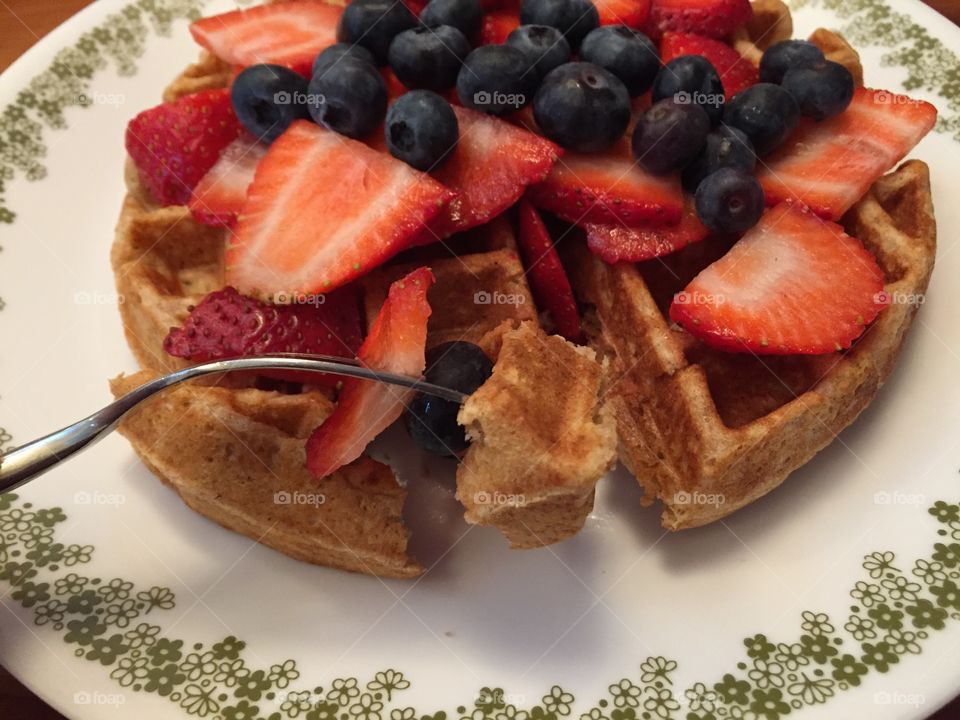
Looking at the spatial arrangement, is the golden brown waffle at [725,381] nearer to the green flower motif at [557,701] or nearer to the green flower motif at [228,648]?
the green flower motif at [557,701]

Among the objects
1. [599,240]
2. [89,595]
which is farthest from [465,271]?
[89,595]

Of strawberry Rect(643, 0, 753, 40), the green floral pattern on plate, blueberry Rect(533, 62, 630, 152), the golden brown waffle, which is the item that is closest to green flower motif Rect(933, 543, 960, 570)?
the green floral pattern on plate

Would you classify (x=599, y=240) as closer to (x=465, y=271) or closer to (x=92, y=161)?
(x=465, y=271)

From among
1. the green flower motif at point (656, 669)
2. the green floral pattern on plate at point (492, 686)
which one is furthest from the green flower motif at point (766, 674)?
the green flower motif at point (656, 669)

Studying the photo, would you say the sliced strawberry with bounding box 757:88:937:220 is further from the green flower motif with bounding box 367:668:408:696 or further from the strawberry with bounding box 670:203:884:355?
the green flower motif with bounding box 367:668:408:696

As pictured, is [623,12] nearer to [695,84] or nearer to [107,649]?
[695,84]

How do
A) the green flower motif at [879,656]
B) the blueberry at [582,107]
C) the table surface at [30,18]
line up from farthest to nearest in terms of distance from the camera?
the table surface at [30,18], the blueberry at [582,107], the green flower motif at [879,656]

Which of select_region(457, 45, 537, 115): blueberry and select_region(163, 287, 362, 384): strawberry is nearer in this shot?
select_region(163, 287, 362, 384): strawberry
